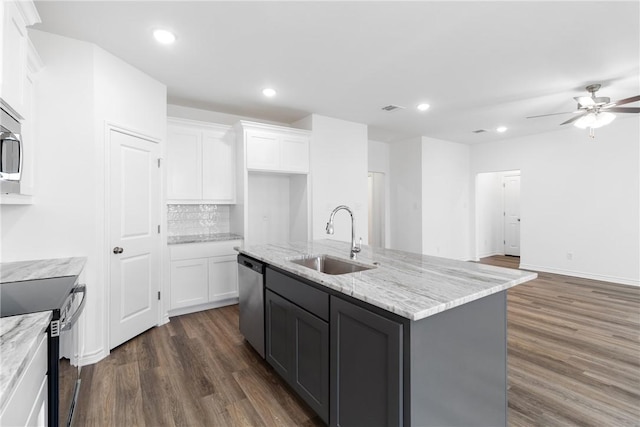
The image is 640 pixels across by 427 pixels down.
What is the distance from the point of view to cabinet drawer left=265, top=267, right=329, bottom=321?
168 cm

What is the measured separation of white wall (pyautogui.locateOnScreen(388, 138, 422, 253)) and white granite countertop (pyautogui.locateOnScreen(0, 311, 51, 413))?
18.8ft

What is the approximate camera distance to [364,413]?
4.62ft

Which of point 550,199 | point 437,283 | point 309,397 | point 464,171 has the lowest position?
point 309,397

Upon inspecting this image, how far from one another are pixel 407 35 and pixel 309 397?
9.12ft

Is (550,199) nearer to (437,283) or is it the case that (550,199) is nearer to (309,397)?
(437,283)

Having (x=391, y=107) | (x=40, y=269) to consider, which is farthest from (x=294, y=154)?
(x=40, y=269)

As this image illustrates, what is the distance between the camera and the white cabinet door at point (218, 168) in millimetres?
3941

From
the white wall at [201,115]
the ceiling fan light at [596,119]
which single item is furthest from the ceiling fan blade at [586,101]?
the white wall at [201,115]

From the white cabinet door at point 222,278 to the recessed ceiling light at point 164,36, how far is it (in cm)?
237

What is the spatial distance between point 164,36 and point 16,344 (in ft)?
7.91

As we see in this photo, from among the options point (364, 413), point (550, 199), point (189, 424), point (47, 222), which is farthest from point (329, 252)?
point (550, 199)

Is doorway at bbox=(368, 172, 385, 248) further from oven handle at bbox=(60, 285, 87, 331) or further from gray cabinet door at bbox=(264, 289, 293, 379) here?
oven handle at bbox=(60, 285, 87, 331)

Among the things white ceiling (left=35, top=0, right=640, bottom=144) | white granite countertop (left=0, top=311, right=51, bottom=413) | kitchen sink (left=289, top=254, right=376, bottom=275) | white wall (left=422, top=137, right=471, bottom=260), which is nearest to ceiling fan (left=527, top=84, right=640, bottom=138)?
white ceiling (left=35, top=0, right=640, bottom=144)

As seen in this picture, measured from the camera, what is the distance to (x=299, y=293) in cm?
190
